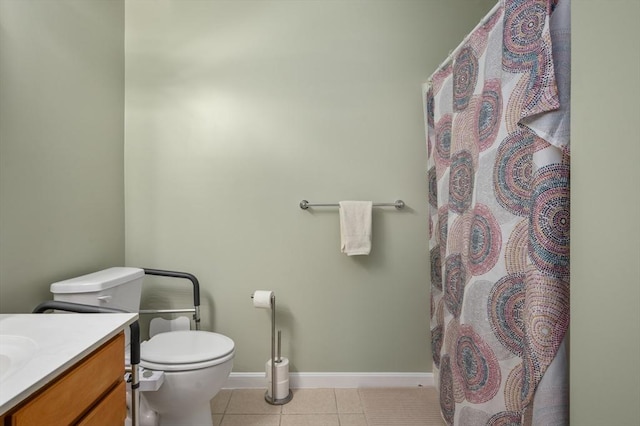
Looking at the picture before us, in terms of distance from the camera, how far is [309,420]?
157 cm

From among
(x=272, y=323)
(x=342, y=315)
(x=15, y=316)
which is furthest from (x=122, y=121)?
(x=342, y=315)

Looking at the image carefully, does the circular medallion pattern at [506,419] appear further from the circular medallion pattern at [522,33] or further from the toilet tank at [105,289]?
the toilet tank at [105,289]

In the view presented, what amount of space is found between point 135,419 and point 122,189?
4.25 feet

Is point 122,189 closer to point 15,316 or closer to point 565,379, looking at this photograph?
point 15,316

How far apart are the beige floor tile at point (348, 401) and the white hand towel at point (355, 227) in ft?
2.68

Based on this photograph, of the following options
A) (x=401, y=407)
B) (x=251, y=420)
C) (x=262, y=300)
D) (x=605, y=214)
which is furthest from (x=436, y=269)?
(x=251, y=420)

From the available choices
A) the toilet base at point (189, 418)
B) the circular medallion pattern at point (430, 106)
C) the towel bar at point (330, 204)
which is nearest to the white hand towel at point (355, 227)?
the towel bar at point (330, 204)

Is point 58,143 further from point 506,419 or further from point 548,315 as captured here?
point 506,419

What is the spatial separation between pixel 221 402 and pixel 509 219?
171cm

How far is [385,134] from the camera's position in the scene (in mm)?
1874

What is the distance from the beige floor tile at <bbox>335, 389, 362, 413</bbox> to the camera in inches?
65.6

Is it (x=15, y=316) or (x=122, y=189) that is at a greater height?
(x=122, y=189)

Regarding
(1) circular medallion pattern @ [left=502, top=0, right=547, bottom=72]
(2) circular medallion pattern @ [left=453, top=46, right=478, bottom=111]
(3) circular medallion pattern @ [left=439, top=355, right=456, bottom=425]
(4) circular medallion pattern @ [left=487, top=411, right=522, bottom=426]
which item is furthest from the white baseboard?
(1) circular medallion pattern @ [left=502, top=0, right=547, bottom=72]

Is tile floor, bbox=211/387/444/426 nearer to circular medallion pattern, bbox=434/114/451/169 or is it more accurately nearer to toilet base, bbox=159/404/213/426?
toilet base, bbox=159/404/213/426
